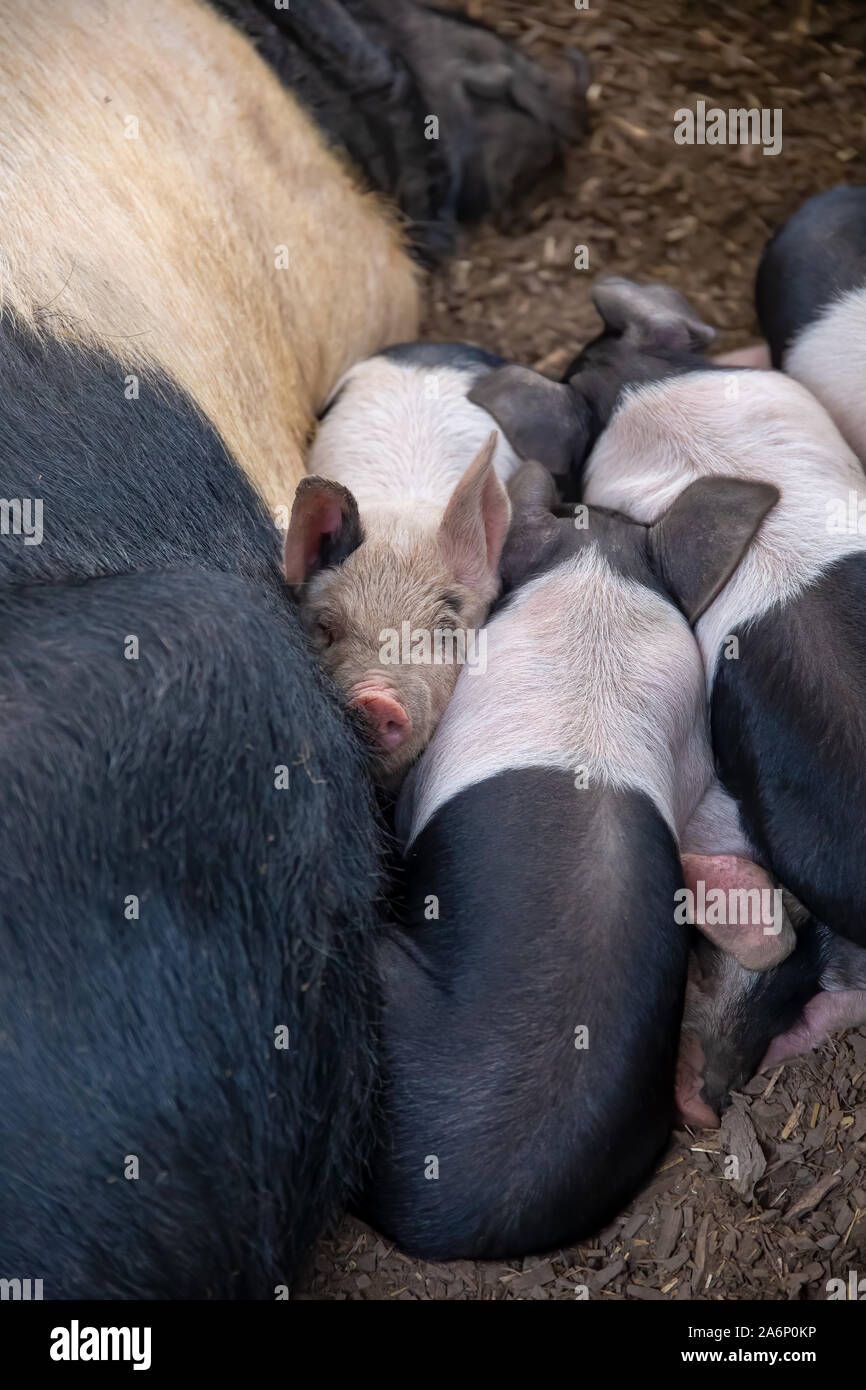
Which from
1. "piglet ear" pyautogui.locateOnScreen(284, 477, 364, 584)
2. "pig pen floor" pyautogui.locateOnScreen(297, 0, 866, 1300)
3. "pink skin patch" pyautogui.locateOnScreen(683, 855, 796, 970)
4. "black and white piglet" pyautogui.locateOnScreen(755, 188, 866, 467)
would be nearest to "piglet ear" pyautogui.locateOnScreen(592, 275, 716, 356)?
"black and white piglet" pyautogui.locateOnScreen(755, 188, 866, 467)

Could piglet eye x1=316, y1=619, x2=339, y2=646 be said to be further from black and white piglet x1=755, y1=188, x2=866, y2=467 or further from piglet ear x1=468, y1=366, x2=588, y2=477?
black and white piglet x1=755, y1=188, x2=866, y2=467

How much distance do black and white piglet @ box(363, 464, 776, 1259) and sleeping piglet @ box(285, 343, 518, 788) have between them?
7cm

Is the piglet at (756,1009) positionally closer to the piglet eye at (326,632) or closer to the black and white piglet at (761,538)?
the black and white piglet at (761,538)

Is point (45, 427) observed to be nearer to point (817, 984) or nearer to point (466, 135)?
point (817, 984)

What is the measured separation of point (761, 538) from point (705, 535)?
0.24ft

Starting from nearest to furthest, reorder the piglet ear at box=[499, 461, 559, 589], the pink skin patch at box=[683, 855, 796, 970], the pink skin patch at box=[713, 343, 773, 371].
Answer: the pink skin patch at box=[683, 855, 796, 970]
the piglet ear at box=[499, 461, 559, 589]
the pink skin patch at box=[713, 343, 773, 371]

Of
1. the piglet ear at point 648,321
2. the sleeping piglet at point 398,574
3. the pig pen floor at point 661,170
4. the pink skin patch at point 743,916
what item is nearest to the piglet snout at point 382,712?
the sleeping piglet at point 398,574

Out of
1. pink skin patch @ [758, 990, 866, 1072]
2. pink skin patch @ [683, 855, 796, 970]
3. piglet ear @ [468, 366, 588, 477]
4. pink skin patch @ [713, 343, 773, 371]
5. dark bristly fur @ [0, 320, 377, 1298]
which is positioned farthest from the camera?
pink skin patch @ [713, 343, 773, 371]

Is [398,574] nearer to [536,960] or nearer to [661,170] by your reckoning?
[536,960]

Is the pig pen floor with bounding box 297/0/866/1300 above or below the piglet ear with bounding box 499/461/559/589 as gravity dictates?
above

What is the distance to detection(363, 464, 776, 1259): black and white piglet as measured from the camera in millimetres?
1409

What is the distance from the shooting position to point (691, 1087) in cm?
166

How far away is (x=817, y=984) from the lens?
1709 millimetres

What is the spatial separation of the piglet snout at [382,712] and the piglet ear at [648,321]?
0.86 m
